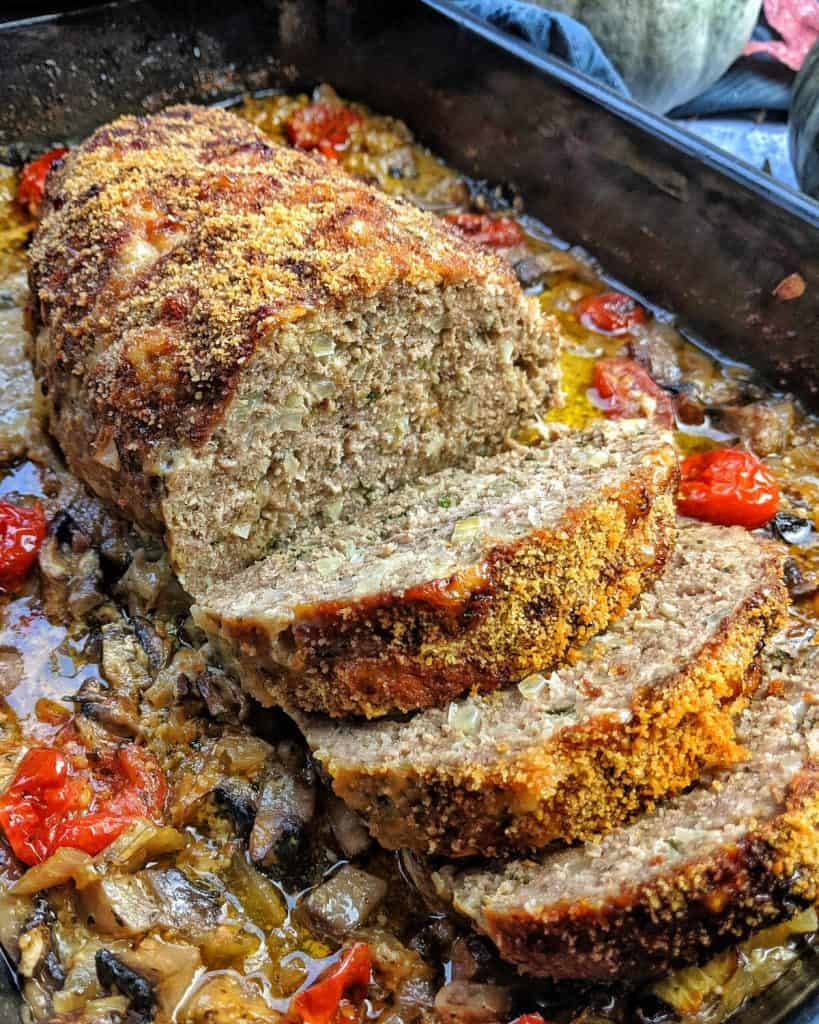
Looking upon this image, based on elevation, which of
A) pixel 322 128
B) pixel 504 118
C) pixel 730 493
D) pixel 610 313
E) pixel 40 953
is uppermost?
pixel 504 118

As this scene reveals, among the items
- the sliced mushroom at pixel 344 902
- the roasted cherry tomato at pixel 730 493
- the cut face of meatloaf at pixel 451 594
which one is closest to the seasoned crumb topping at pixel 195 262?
the cut face of meatloaf at pixel 451 594

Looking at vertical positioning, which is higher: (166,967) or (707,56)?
(707,56)

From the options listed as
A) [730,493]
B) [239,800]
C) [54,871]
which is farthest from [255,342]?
[730,493]

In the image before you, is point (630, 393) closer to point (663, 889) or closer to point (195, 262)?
point (195, 262)

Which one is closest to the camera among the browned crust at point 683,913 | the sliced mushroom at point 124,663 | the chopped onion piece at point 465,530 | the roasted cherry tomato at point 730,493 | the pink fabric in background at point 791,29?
the browned crust at point 683,913

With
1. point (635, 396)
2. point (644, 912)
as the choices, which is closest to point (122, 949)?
point (644, 912)

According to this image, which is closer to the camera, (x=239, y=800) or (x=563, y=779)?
(x=563, y=779)

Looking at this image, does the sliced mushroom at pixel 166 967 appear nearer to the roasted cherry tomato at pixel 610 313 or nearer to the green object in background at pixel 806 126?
the roasted cherry tomato at pixel 610 313
